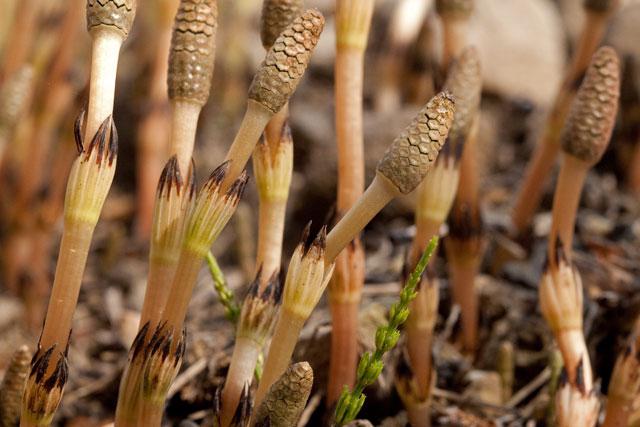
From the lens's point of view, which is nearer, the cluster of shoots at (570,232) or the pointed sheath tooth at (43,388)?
the pointed sheath tooth at (43,388)

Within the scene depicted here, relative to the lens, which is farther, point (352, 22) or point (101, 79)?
point (352, 22)

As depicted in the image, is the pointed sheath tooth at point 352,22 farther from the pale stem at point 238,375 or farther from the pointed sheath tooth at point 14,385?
the pointed sheath tooth at point 14,385

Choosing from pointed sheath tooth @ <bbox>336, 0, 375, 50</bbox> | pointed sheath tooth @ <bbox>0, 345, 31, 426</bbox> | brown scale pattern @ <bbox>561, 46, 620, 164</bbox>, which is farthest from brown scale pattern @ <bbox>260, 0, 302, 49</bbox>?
pointed sheath tooth @ <bbox>0, 345, 31, 426</bbox>

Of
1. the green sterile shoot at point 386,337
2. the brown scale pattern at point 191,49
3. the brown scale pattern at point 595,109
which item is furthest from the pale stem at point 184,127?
the brown scale pattern at point 595,109

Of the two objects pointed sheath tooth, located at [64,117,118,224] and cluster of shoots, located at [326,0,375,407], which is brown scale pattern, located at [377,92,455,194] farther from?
pointed sheath tooth, located at [64,117,118,224]

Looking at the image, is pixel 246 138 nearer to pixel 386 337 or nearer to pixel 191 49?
pixel 191 49

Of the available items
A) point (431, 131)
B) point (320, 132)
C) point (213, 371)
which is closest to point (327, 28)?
point (320, 132)

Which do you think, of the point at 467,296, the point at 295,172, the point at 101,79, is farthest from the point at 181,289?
the point at 295,172
